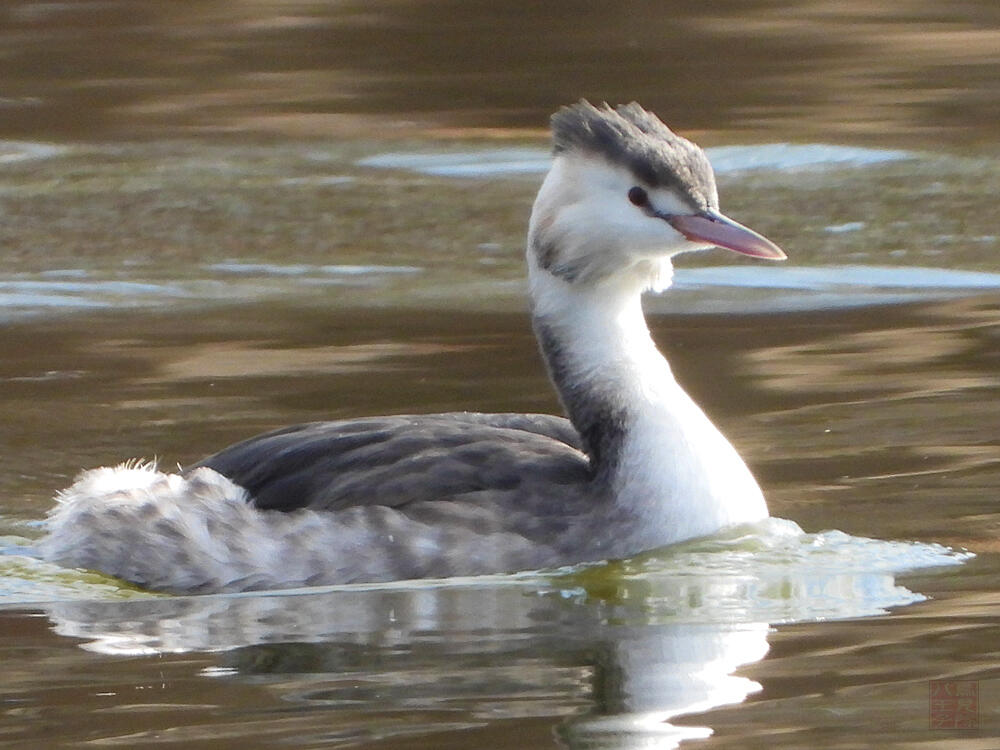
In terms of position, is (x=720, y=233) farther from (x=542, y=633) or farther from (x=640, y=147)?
(x=542, y=633)

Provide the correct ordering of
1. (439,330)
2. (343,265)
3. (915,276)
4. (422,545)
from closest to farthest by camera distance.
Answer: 1. (422,545)
2. (439,330)
3. (915,276)
4. (343,265)

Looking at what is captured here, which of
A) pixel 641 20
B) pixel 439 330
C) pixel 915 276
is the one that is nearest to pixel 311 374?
pixel 439 330

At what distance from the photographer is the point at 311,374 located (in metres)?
9.82

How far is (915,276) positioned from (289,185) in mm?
4292

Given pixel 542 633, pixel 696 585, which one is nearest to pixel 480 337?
pixel 696 585

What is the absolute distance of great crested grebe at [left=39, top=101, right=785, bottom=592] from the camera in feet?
23.6

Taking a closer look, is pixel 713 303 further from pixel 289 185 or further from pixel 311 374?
pixel 289 185

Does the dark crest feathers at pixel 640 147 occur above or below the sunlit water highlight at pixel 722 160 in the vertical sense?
below

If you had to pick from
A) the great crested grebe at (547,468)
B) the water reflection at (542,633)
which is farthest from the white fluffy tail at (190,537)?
the water reflection at (542,633)

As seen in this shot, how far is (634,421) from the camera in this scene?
7.38 meters

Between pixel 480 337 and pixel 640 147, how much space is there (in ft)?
10.7

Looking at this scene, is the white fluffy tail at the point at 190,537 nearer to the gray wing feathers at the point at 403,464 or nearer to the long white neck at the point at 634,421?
the gray wing feathers at the point at 403,464

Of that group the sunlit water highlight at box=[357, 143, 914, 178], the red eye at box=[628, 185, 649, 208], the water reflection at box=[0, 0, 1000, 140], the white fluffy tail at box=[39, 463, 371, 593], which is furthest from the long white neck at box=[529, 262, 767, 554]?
the water reflection at box=[0, 0, 1000, 140]

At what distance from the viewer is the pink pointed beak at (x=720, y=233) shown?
7223 millimetres
